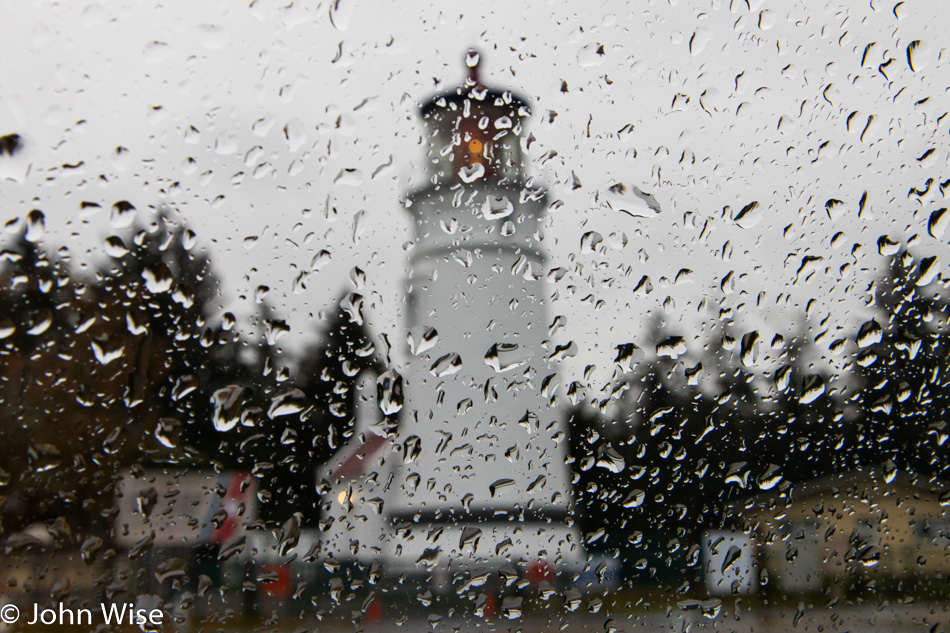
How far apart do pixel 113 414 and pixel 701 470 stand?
4.19ft

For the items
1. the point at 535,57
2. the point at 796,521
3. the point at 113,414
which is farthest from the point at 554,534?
the point at 535,57

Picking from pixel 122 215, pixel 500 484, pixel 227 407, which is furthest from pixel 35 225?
pixel 500 484

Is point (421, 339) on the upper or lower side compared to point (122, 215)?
lower

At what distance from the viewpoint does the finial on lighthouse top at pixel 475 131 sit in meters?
1.55

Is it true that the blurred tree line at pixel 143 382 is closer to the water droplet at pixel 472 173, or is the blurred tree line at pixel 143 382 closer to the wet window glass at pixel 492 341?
the wet window glass at pixel 492 341

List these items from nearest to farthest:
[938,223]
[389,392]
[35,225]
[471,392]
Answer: [35,225], [389,392], [471,392], [938,223]

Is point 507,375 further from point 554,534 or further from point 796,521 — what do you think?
point 796,521

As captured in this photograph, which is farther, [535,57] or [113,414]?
[535,57]

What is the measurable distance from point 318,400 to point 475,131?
2.47 ft

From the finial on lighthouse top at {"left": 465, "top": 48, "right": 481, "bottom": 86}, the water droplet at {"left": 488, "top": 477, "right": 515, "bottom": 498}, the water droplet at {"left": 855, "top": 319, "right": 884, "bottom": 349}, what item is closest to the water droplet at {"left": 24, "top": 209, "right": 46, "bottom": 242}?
the finial on lighthouse top at {"left": 465, "top": 48, "right": 481, "bottom": 86}

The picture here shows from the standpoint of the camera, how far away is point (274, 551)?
4.35 ft

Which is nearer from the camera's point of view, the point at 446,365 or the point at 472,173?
the point at 446,365

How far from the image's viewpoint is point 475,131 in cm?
163

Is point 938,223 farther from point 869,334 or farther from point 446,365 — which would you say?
point 446,365
